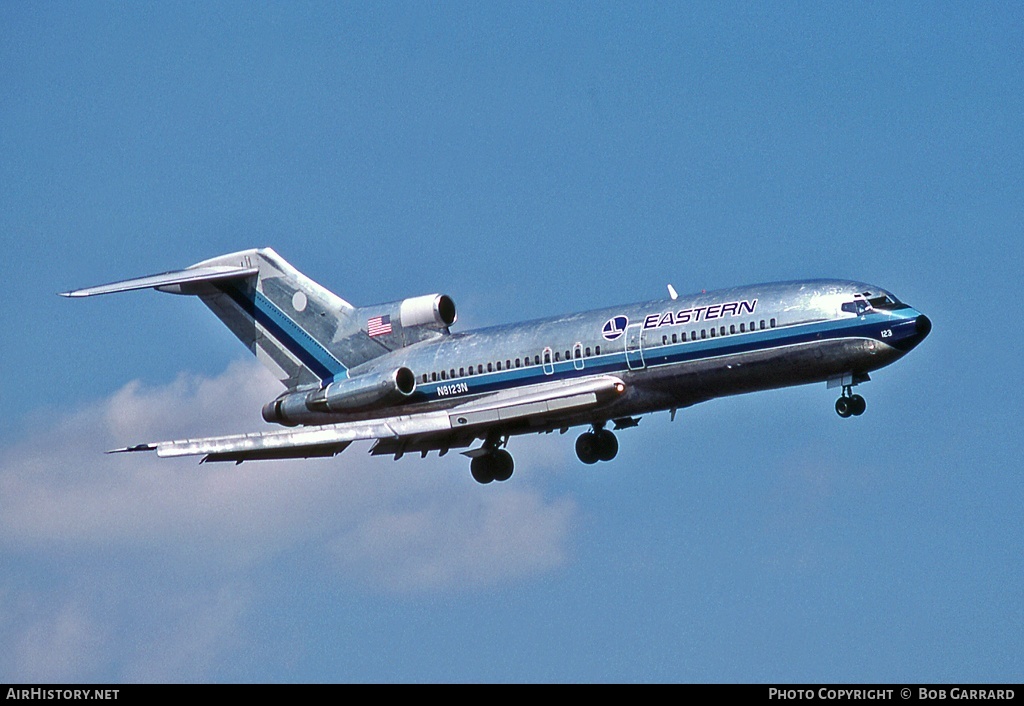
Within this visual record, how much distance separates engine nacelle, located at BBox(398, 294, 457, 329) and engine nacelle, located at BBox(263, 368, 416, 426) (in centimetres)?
203

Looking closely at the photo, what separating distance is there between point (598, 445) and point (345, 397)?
677cm

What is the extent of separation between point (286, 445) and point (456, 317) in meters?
5.97

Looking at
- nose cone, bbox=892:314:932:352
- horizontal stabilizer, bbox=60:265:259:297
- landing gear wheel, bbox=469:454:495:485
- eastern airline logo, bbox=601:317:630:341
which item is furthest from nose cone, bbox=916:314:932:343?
horizontal stabilizer, bbox=60:265:259:297

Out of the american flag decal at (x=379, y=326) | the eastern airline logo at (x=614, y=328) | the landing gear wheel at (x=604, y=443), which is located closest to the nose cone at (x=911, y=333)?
the eastern airline logo at (x=614, y=328)

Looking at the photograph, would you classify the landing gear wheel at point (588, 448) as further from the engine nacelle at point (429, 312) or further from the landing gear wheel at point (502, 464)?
the engine nacelle at point (429, 312)

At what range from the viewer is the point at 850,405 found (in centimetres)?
4491

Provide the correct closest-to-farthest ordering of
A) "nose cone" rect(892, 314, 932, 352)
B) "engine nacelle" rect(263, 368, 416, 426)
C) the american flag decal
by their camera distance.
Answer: "nose cone" rect(892, 314, 932, 352), "engine nacelle" rect(263, 368, 416, 426), the american flag decal

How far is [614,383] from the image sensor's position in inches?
1815

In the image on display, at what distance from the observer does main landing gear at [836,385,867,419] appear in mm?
44844

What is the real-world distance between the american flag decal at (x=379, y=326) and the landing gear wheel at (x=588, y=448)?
624 cm

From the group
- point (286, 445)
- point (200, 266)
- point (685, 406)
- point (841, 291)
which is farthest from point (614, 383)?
point (200, 266)

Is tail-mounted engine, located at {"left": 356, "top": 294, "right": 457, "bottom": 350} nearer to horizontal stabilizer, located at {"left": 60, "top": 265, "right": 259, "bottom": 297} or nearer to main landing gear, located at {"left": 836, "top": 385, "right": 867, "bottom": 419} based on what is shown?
horizontal stabilizer, located at {"left": 60, "top": 265, "right": 259, "bottom": 297}

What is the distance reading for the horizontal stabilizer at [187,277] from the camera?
5372cm
